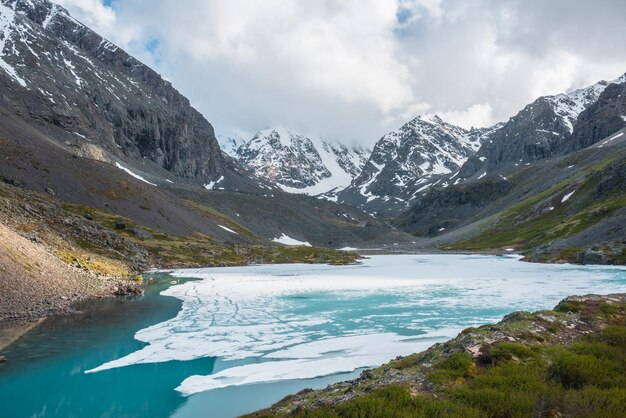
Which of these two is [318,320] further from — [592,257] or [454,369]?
[592,257]

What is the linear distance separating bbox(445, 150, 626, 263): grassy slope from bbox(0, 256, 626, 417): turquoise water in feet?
238

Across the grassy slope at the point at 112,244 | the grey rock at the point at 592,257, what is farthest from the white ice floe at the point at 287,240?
the grey rock at the point at 592,257

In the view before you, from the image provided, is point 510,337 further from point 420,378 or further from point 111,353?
point 111,353

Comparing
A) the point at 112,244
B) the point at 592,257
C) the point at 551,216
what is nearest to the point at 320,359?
the point at 112,244

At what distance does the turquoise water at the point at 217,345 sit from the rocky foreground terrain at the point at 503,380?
5.36 metres

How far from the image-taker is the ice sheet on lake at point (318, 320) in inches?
884

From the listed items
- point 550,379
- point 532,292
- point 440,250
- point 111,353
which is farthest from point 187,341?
point 440,250

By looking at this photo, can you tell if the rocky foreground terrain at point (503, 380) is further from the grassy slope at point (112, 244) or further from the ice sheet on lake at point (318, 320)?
the grassy slope at point (112, 244)

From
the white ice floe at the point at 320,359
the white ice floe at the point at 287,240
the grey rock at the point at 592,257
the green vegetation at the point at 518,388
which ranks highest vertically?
the white ice floe at the point at 287,240

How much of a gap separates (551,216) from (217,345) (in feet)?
518

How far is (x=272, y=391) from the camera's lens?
58.7 feet

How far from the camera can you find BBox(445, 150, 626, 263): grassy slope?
12188cm

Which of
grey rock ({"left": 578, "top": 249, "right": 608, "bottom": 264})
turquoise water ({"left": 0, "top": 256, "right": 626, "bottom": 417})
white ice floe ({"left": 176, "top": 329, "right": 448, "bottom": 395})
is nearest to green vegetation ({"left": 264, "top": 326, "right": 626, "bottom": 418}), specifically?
turquoise water ({"left": 0, "top": 256, "right": 626, "bottom": 417})

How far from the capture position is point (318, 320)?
1345 inches
